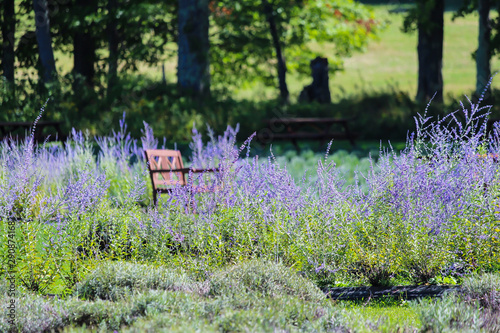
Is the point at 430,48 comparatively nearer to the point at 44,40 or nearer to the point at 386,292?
the point at 44,40

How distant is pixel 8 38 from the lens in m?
19.2

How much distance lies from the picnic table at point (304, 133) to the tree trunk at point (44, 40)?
18.6 ft

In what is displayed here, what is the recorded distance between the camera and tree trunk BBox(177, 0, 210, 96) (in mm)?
15883

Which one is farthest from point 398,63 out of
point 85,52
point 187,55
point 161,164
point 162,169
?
point 162,169

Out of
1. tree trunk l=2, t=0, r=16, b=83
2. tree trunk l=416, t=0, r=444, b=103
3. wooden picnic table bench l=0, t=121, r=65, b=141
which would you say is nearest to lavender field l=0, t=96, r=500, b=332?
wooden picnic table bench l=0, t=121, r=65, b=141

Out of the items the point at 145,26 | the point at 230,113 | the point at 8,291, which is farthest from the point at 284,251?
the point at 145,26

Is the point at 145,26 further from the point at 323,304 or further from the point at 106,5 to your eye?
the point at 323,304

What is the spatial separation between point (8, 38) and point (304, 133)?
10672mm

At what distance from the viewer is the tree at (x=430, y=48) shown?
56.2 ft

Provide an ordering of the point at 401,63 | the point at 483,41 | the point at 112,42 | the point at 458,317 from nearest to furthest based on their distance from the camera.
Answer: the point at 458,317 → the point at 483,41 → the point at 112,42 → the point at 401,63

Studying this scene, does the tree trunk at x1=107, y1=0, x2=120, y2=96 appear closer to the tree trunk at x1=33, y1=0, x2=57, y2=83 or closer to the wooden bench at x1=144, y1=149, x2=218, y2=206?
the tree trunk at x1=33, y1=0, x2=57, y2=83

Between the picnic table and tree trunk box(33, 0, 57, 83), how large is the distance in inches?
223

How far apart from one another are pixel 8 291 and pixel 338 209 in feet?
8.21

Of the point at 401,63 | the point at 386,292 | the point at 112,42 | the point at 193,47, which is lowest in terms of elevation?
the point at 386,292
